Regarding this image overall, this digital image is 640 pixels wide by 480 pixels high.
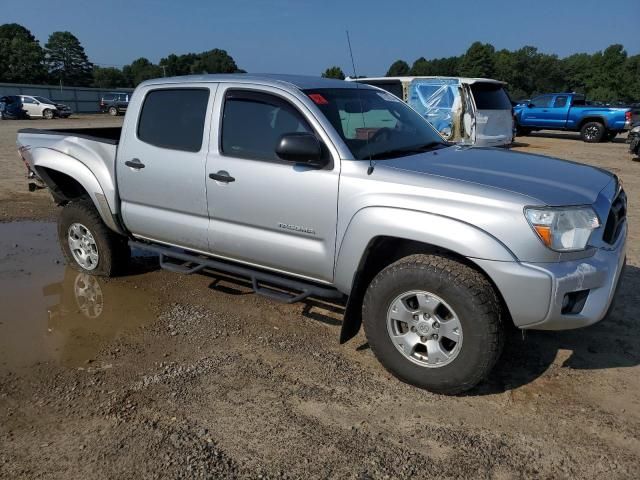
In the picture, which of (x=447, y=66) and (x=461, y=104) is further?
(x=447, y=66)

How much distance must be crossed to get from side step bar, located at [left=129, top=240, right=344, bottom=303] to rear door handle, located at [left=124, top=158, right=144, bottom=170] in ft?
2.31

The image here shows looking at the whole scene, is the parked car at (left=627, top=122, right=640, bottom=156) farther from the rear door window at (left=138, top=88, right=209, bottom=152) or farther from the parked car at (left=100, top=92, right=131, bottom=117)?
the parked car at (left=100, top=92, right=131, bottom=117)

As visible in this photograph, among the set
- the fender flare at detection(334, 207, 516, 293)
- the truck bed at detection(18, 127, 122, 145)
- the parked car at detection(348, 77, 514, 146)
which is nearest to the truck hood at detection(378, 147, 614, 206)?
the fender flare at detection(334, 207, 516, 293)

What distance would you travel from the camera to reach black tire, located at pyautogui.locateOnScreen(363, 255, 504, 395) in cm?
303

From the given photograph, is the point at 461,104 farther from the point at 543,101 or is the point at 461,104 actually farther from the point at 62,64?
the point at 62,64

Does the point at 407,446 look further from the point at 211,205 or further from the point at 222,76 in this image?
the point at 222,76

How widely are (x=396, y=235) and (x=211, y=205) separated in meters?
1.57

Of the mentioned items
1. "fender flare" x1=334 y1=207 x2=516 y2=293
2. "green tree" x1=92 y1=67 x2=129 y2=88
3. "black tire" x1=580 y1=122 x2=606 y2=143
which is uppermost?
"fender flare" x1=334 y1=207 x2=516 y2=293

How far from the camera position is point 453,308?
10.2 ft

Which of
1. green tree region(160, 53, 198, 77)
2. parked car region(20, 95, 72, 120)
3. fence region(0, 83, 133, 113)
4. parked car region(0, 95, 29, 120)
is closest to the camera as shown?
parked car region(0, 95, 29, 120)

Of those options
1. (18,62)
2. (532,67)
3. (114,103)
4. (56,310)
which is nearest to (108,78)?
(18,62)

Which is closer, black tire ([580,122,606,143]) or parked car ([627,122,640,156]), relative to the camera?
parked car ([627,122,640,156])

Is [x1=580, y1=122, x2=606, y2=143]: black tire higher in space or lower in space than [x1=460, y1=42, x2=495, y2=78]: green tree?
lower

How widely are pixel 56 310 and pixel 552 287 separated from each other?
395cm
